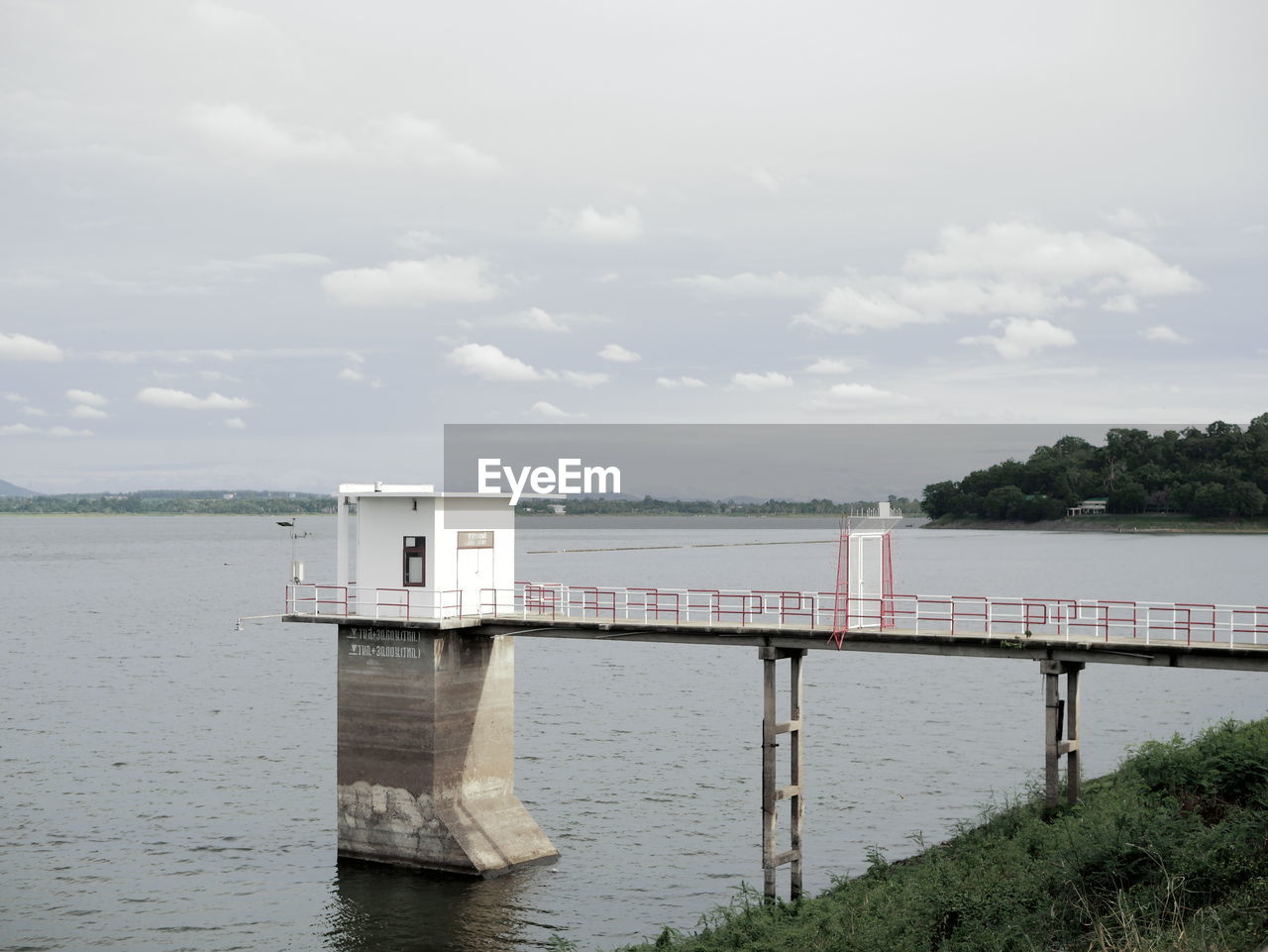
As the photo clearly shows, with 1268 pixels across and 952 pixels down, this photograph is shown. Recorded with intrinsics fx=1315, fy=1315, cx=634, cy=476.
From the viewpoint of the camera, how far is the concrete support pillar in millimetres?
28703

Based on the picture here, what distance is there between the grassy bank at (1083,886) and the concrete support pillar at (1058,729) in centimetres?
65

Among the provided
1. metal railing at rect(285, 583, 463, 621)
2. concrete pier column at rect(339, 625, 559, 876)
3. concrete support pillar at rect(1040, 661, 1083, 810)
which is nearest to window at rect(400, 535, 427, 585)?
metal railing at rect(285, 583, 463, 621)

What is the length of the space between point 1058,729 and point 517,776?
2277cm

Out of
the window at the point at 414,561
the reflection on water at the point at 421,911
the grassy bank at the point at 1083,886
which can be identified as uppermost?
the window at the point at 414,561

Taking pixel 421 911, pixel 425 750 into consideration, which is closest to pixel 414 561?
pixel 425 750

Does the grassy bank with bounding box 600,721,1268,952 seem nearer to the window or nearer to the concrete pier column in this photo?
the concrete pier column

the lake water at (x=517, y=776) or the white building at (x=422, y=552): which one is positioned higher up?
the white building at (x=422, y=552)

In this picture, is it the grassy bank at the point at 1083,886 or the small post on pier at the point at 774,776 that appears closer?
the grassy bank at the point at 1083,886

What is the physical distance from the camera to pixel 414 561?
34719mm

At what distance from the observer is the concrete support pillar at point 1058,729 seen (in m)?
28.7

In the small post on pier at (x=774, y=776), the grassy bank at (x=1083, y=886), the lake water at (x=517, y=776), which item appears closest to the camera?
the grassy bank at (x=1083, y=886)

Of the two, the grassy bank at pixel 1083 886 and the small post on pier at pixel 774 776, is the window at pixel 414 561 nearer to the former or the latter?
the small post on pier at pixel 774 776

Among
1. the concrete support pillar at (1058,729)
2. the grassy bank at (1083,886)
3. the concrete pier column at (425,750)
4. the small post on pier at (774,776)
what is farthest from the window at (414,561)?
the concrete support pillar at (1058,729)

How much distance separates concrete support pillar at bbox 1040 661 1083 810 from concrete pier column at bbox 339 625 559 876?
14.1 meters
